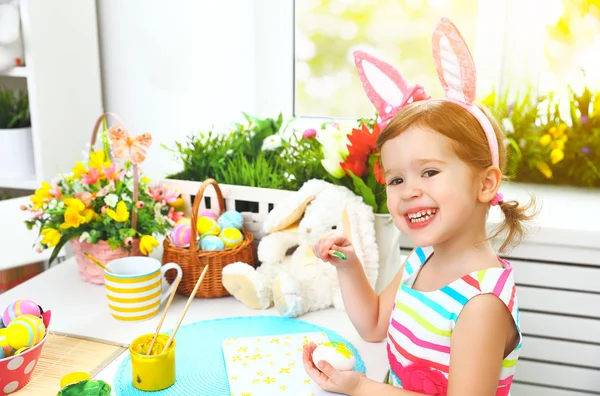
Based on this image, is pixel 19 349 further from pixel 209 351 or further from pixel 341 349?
pixel 341 349

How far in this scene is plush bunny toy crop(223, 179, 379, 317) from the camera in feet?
3.85

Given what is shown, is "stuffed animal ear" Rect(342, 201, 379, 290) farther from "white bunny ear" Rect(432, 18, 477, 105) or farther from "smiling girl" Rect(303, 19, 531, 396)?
"white bunny ear" Rect(432, 18, 477, 105)

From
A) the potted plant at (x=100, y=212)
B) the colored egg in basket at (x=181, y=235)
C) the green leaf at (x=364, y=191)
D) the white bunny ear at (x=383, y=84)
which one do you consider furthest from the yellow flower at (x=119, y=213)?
the white bunny ear at (x=383, y=84)

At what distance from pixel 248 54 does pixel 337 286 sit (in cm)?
94

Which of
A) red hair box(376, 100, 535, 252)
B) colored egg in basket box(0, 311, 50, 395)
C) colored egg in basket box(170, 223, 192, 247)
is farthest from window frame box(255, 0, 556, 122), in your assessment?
colored egg in basket box(0, 311, 50, 395)

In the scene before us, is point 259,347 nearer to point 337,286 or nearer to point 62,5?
point 337,286

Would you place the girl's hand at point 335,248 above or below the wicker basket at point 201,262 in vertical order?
above

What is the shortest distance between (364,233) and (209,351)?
1.19 ft

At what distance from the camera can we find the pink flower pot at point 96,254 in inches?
49.0

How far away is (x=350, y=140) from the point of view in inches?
47.3

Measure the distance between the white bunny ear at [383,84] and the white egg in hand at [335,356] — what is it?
0.34 m

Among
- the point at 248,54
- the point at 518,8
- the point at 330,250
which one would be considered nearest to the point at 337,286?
the point at 330,250

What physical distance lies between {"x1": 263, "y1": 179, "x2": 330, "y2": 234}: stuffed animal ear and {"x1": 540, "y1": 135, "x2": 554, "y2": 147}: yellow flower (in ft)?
2.68

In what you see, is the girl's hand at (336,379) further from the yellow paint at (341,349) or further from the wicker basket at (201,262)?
the wicker basket at (201,262)
